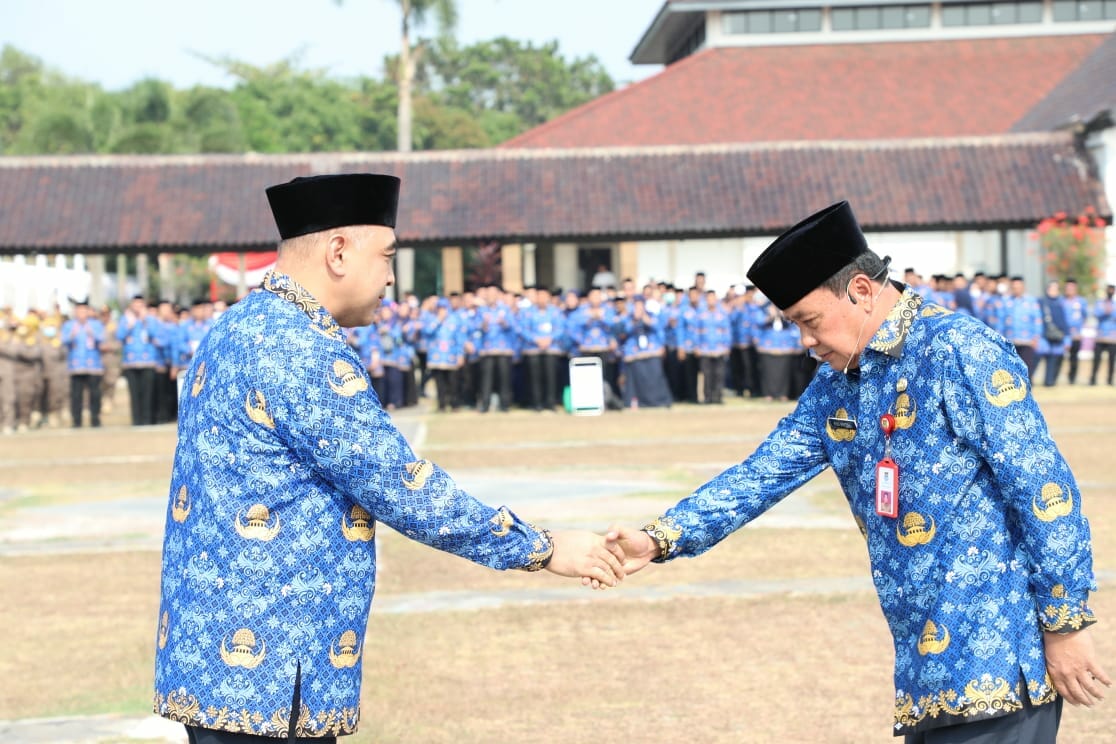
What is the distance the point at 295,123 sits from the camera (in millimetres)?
67812

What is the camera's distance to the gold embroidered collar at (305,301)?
3734 millimetres

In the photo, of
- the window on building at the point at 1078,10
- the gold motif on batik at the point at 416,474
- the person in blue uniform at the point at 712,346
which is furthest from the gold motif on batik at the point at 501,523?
the window on building at the point at 1078,10

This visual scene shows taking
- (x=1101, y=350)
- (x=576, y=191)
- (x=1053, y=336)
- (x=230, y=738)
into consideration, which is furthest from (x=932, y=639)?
(x=576, y=191)

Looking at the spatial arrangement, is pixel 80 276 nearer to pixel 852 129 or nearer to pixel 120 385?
pixel 120 385

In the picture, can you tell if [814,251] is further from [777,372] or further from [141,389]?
[777,372]

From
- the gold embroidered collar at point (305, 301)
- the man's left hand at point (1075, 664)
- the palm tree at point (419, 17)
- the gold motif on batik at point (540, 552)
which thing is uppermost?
the palm tree at point (419, 17)

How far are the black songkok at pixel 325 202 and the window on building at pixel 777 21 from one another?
4384 cm

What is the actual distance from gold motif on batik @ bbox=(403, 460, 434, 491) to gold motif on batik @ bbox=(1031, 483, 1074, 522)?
1.34m

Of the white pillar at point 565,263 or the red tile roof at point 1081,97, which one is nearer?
the red tile roof at point 1081,97

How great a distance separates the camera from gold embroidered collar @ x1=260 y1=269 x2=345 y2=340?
3.73 metres

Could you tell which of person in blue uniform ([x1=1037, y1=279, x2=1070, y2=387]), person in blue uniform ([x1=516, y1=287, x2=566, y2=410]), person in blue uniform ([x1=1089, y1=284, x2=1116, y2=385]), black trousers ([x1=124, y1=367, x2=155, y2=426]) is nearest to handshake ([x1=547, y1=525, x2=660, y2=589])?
person in blue uniform ([x1=516, y1=287, x2=566, y2=410])

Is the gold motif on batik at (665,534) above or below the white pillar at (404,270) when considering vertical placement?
below

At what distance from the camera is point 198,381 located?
12.3 feet

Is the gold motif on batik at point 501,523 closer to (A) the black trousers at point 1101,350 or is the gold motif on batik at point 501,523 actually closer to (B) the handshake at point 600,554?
(B) the handshake at point 600,554
